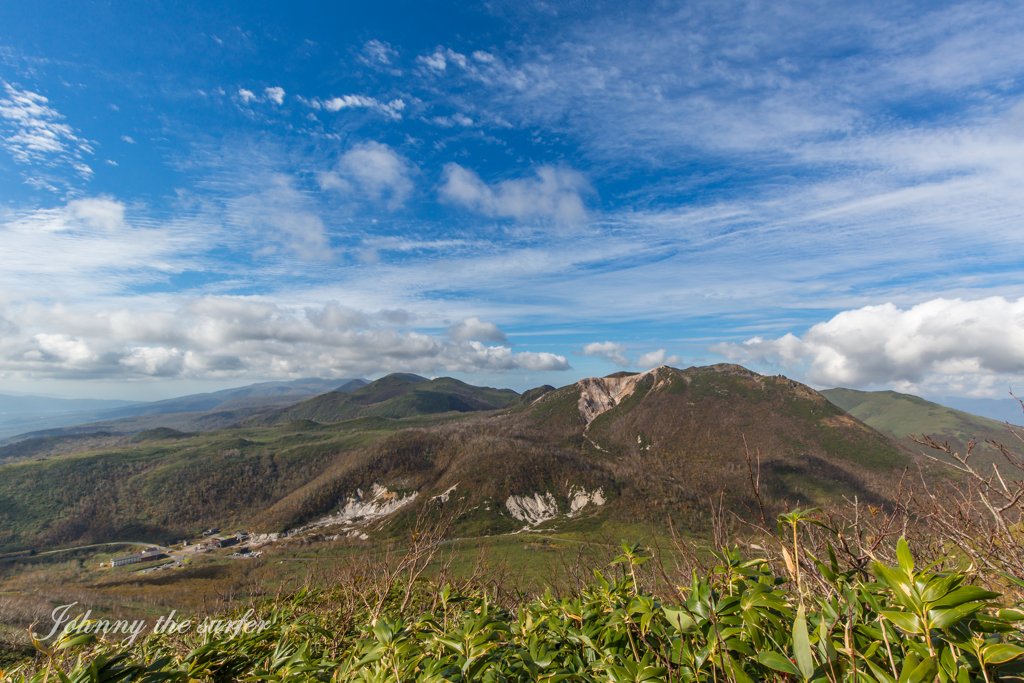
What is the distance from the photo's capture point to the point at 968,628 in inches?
57.6

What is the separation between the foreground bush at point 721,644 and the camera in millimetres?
1362

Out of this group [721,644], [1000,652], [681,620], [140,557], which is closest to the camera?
[1000,652]

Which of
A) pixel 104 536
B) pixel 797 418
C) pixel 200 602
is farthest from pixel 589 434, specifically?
pixel 104 536

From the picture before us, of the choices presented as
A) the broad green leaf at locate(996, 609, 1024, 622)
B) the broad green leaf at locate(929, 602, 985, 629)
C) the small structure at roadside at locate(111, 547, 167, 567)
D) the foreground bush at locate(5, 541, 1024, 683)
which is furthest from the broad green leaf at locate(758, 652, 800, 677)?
the small structure at roadside at locate(111, 547, 167, 567)

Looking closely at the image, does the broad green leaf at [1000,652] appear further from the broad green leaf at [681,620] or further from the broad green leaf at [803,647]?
the broad green leaf at [681,620]

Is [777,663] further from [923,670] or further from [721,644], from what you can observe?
[923,670]

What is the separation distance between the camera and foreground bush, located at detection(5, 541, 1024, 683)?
1362mm

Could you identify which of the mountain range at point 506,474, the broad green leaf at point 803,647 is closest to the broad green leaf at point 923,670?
the broad green leaf at point 803,647

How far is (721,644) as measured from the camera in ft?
5.62

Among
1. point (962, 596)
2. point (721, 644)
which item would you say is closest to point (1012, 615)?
point (962, 596)

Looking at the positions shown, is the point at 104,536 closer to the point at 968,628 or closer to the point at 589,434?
the point at 589,434

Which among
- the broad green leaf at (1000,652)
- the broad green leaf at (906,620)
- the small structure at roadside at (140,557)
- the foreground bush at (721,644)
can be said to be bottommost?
the small structure at roadside at (140,557)

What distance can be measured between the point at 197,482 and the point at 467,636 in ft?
367

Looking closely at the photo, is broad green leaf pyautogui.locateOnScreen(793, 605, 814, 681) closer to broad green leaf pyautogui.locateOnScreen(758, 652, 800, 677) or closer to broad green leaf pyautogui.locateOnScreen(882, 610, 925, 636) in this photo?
broad green leaf pyautogui.locateOnScreen(758, 652, 800, 677)
